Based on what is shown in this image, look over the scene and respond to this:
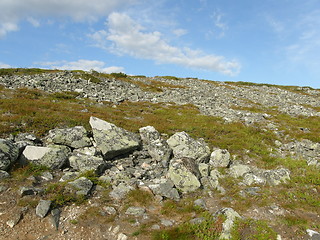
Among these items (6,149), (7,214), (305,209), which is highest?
(6,149)

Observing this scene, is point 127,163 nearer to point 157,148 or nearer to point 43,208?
point 157,148

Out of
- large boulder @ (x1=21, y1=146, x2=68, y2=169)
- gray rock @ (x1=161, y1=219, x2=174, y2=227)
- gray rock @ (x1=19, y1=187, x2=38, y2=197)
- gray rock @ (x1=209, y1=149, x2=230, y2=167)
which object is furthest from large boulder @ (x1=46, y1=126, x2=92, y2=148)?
gray rock @ (x1=209, y1=149, x2=230, y2=167)

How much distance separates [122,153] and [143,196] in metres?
4.47

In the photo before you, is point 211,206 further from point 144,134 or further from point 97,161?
point 144,134

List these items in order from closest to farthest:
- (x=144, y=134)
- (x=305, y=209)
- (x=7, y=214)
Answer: (x=7, y=214) → (x=305, y=209) → (x=144, y=134)

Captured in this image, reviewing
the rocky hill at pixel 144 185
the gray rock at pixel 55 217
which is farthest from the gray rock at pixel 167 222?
the gray rock at pixel 55 217

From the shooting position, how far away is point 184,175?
1090 centimetres

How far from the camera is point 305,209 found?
922 cm

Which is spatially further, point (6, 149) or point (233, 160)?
point (233, 160)

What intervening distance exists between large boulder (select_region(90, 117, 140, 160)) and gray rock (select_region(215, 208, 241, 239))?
6817 mm

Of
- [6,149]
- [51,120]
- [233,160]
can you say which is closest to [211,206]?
[233,160]

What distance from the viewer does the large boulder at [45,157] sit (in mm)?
10867

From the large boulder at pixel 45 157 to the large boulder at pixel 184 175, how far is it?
Answer: 584 centimetres

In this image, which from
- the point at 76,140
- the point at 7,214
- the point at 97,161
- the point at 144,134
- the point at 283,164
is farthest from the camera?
the point at 144,134
